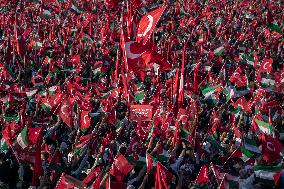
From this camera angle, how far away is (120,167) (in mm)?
8359

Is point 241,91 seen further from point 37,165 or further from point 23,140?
point 37,165

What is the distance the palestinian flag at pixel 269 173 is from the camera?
8151 millimetres

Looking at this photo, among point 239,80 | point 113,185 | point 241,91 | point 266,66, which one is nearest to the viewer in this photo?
point 113,185

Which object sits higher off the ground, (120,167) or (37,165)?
(37,165)

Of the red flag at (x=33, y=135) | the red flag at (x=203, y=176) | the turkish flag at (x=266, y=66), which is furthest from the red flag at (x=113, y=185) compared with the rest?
the turkish flag at (x=266, y=66)

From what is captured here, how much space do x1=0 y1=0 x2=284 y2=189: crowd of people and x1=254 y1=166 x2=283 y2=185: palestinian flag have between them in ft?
0.06

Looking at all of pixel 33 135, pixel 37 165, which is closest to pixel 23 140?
pixel 33 135

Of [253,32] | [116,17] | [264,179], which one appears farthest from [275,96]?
[116,17]

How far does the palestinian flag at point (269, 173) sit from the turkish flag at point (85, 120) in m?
4.10

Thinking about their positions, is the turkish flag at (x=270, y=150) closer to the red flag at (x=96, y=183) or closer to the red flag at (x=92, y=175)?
the red flag at (x=92, y=175)

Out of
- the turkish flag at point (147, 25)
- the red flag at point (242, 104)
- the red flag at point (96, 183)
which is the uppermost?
the turkish flag at point (147, 25)

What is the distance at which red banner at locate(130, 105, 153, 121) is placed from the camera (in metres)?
10.8

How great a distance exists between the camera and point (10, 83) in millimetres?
13156

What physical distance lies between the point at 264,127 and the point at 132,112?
3.21 meters
